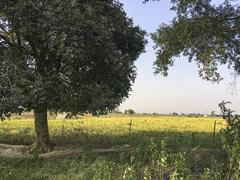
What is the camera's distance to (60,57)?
24750 mm

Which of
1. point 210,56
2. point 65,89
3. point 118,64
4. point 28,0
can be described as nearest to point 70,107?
point 65,89

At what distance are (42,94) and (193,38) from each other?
24.6ft

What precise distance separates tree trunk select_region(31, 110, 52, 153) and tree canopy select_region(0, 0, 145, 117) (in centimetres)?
227

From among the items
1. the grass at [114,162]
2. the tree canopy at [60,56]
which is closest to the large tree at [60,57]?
the tree canopy at [60,56]

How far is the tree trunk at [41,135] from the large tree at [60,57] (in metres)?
0.06

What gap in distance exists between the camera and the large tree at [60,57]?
74.9 ft

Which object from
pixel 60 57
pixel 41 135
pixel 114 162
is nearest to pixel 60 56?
pixel 60 57

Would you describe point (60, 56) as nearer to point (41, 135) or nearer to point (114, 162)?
point (41, 135)

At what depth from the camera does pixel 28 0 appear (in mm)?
22938

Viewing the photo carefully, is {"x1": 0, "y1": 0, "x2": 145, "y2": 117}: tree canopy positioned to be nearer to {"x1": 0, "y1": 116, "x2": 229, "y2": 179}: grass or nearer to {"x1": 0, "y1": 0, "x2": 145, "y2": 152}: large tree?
{"x1": 0, "y1": 0, "x2": 145, "y2": 152}: large tree

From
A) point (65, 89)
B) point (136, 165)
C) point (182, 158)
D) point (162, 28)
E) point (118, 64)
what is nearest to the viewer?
point (182, 158)

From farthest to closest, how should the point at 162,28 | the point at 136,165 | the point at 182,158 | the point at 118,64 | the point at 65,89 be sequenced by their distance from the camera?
the point at 118,64
the point at 65,89
the point at 162,28
the point at 136,165
the point at 182,158

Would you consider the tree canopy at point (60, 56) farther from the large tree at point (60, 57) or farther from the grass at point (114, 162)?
the grass at point (114, 162)

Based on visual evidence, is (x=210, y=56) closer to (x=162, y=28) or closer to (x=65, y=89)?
(x=162, y=28)
